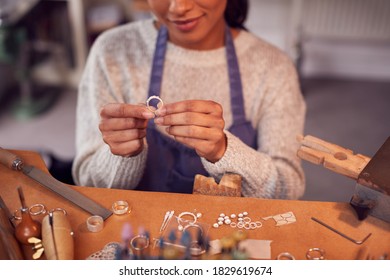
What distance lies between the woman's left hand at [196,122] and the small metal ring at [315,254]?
0.90 ft

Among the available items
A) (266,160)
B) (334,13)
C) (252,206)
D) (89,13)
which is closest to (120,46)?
(266,160)

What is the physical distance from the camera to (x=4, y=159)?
89 centimetres

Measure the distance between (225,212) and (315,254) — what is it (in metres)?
0.15

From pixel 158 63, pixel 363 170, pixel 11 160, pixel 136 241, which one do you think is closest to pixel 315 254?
pixel 363 170

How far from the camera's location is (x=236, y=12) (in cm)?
129

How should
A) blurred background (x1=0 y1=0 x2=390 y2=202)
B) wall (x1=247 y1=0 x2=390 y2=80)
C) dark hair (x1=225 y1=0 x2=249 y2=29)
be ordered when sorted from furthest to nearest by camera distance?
wall (x1=247 y1=0 x2=390 y2=80) → blurred background (x1=0 y1=0 x2=390 y2=202) → dark hair (x1=225 y1=0 x2=249 y2=29)

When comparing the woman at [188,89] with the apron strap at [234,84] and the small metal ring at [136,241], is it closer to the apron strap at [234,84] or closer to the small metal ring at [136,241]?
the apron strap at [234,84]

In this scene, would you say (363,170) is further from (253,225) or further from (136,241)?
(136,241)

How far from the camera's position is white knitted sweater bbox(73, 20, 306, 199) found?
1166mm

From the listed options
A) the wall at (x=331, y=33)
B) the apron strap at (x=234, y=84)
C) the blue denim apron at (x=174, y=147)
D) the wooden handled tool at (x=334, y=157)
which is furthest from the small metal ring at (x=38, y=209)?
the wall at (x=331, y=33)

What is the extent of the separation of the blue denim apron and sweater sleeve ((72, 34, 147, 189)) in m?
0.09

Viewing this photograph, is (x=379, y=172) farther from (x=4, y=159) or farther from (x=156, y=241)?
(x=4, y=159)

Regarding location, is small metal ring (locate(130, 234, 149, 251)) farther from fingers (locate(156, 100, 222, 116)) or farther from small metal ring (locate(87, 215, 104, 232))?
fingers (locate(156, 100, 222, 116))

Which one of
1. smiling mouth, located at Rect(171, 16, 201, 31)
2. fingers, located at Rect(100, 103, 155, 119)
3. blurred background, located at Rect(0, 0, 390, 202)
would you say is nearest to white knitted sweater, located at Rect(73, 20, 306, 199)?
smiling mouth, located at Rect(171, 16, 201, 31)
